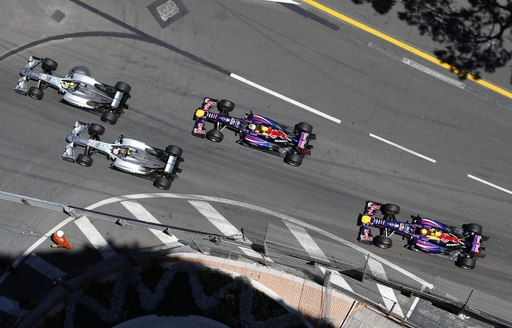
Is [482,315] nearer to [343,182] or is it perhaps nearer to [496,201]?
[496,201]

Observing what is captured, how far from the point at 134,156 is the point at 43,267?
6050 millimetres

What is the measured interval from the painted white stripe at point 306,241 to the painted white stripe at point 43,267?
32.8 ft

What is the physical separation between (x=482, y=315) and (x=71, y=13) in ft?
76.5

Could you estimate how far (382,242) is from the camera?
2222 cm

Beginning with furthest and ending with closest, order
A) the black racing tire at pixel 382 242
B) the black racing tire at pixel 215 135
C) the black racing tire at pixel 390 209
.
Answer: the black racing tire at pixel 215 135, the black racing tire at pixel 390 209, the black racing tire at pixel 382 242

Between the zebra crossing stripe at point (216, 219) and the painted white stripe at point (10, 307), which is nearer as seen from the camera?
the painted white stripe at point (10, 307)

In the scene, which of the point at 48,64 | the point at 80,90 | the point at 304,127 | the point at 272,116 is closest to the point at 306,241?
the point at 304,127

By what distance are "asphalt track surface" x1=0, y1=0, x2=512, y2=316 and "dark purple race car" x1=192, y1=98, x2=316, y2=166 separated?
636mm

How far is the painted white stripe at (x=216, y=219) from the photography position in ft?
75.2

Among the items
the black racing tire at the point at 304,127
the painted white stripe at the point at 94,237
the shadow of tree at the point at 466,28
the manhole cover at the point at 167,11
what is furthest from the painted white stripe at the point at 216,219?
the shadow of tree at the point at 466,28

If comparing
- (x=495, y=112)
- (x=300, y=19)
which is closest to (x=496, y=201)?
(x=495, y=112)

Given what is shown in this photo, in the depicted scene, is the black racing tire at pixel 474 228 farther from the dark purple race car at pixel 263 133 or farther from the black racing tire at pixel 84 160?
the black racing tire at pixel 84 160

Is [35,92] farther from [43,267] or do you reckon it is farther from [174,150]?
[43,267]

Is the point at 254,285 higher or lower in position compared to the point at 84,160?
lower
